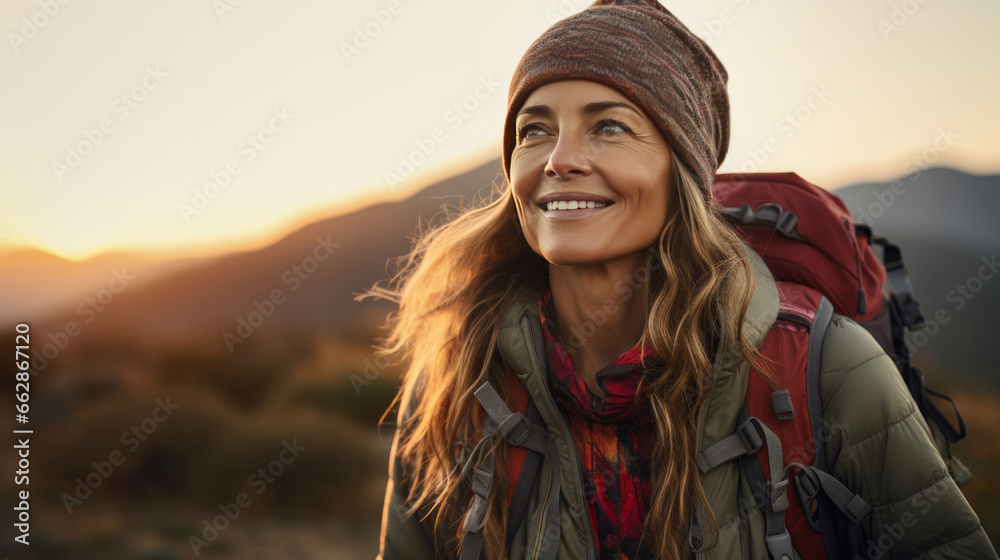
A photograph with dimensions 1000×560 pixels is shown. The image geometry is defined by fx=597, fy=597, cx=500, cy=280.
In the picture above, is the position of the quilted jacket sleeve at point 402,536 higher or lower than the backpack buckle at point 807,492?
lower

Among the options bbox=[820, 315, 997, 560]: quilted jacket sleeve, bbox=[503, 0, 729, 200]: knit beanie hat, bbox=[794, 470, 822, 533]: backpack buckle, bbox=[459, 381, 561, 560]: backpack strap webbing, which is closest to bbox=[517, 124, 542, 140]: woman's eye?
bbox=[503, 0, 729, 200]: knit beanie hat

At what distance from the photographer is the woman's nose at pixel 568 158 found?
6.35ft

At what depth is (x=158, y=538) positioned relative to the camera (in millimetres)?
5457

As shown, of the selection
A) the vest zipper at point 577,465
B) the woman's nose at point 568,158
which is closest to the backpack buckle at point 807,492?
the vest zipper at point 577,465

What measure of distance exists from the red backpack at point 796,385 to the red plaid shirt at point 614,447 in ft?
0.50

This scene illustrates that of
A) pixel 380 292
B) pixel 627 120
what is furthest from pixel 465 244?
pixel 627 120

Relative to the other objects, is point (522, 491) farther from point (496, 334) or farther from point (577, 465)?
point (496, 334)

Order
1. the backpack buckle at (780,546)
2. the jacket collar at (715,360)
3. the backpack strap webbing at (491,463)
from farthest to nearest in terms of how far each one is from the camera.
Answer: the backpack strap webbing at (491,463) < the jacket collar at (715,360) < the backpack buckle at (780,546)

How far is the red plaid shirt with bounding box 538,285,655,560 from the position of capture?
192 centimetres

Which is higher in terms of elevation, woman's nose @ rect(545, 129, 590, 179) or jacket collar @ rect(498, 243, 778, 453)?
woman's nose @ rect(545, 129, 590, 179)

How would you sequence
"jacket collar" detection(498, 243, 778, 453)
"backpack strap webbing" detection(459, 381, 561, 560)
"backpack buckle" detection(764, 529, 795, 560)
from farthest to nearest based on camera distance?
"backpack strap webbing" detection(459, 381, 561, 560), "jacket collar" detection(498, 243, 778, 453), "backpack buckle" detection(764, 529, 795, 560)

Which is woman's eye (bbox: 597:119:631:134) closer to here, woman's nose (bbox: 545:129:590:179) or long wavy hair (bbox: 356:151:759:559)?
woman's nose (bbox: 545:129:590:179)

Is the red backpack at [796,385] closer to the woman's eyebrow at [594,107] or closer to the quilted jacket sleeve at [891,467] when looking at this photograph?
the quilted jacket sleeve at [891,467]

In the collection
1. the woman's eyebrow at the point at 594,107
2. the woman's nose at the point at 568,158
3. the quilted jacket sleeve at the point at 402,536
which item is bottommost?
the quilted jacket sleeve at the point at 402,536
